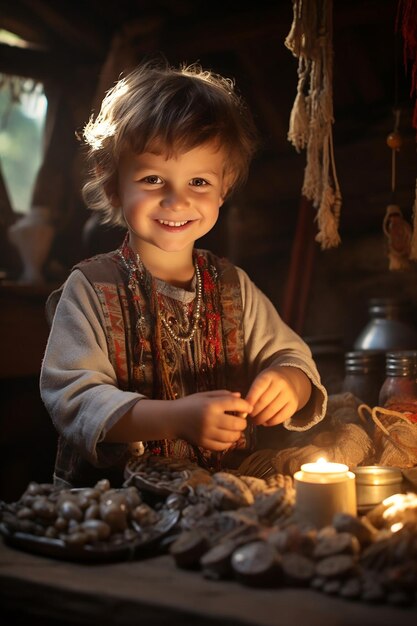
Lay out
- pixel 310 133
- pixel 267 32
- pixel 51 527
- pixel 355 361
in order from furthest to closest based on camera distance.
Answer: pixel 267 32 → pixel 355 361 → pixel 310 133 → pixel 51 527

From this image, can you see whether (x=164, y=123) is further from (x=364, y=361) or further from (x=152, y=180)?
(x=364, y=361)

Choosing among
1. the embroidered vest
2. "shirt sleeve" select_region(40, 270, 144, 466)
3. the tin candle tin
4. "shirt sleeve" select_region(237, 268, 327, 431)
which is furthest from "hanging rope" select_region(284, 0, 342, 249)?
the tin candle tin

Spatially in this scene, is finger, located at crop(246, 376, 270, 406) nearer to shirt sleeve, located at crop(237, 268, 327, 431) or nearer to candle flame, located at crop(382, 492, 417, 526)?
shirt sleeve, located at crop(237, 268, 327, 431)

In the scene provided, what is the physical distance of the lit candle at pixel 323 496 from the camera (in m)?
1.32

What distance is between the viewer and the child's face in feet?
5.92

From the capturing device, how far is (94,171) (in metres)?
1.98

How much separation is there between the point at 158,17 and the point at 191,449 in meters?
1.57

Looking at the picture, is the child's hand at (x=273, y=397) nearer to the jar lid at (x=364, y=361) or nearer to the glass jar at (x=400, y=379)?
the glass jar at (x=400, y=379)

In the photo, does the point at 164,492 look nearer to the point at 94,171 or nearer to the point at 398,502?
the point at 398,502

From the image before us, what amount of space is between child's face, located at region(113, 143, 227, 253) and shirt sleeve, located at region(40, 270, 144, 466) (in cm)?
19

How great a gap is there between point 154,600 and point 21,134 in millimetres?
2783

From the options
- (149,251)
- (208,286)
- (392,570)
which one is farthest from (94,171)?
(392,570)

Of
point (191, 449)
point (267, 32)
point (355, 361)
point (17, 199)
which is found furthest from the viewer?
point (17, 199)

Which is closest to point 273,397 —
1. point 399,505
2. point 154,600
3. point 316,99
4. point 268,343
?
point 268,343
